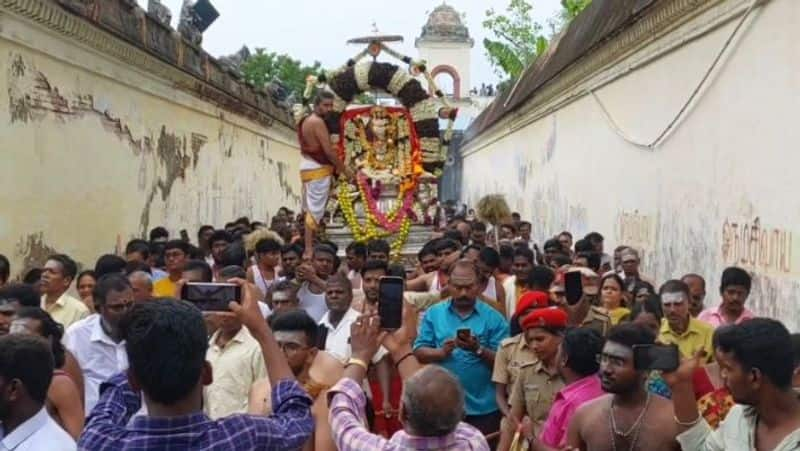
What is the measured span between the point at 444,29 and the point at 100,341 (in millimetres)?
66301

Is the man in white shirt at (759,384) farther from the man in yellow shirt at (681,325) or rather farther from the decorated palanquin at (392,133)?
the decorated palanquin at (392,133)

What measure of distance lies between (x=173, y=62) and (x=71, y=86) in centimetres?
475

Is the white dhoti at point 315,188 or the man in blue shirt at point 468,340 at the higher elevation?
the white dhoti at point 315,188

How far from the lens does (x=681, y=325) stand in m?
6.71

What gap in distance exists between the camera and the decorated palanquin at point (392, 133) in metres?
15.4

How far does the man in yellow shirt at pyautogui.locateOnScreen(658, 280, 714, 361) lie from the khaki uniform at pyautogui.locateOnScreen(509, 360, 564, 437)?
1.25 m

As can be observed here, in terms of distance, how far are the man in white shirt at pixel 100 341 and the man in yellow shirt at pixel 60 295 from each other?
3.36ft

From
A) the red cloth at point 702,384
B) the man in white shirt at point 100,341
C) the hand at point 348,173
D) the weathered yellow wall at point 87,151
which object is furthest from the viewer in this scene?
the hand at point 348,173

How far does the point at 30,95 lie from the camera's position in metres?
10.5

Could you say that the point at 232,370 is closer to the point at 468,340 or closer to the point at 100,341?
the point at 100,341

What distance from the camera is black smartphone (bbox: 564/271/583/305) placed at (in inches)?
264

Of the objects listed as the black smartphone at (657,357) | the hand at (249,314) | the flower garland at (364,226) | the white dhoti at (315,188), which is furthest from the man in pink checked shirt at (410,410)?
the flower garland at (364,226)

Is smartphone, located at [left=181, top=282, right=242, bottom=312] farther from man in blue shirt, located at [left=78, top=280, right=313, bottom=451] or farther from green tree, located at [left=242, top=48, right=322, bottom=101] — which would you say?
green tree, located at [left=242, top=48, right=322, bottom=101]

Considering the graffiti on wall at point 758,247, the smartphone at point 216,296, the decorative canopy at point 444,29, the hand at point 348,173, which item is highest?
the decorative canopy at point 444,29
